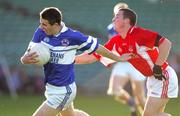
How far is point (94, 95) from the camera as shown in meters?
18.8

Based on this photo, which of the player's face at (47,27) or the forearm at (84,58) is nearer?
the player's face at (47,27)

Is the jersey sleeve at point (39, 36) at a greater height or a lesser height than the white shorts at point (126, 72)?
greater

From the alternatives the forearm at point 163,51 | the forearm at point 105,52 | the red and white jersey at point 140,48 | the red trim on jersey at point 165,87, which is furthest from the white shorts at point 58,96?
the red trim on jersey at point 165,87

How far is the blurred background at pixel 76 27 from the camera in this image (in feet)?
61.4

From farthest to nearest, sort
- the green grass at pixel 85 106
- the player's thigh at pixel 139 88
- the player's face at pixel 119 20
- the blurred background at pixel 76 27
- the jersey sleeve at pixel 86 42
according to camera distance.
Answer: the blurred background at pixel 76 27 → the green grass at pixel 85 106 → the player's thigh at pixel 139 88 → the player's face at pixel 119 20 → the jersey sleeve at pixel 86 42

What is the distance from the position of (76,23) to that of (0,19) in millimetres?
2254

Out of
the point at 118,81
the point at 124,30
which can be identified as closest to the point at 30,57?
the point at 124,30

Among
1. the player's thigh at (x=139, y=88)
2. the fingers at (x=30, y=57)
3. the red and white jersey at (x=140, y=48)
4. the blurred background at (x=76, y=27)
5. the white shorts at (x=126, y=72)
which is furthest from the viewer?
the blurred background at (x=76, y=27)

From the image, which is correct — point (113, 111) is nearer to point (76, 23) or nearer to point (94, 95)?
point (94, 95)

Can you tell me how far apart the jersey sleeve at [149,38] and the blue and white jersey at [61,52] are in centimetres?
88

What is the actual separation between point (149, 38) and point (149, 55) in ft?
1.02

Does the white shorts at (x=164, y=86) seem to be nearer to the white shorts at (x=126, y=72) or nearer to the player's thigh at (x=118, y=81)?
the player's thigh at (x=118, y=81)

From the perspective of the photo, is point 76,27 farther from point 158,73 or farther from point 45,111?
point 45,111

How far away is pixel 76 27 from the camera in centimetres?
2073
